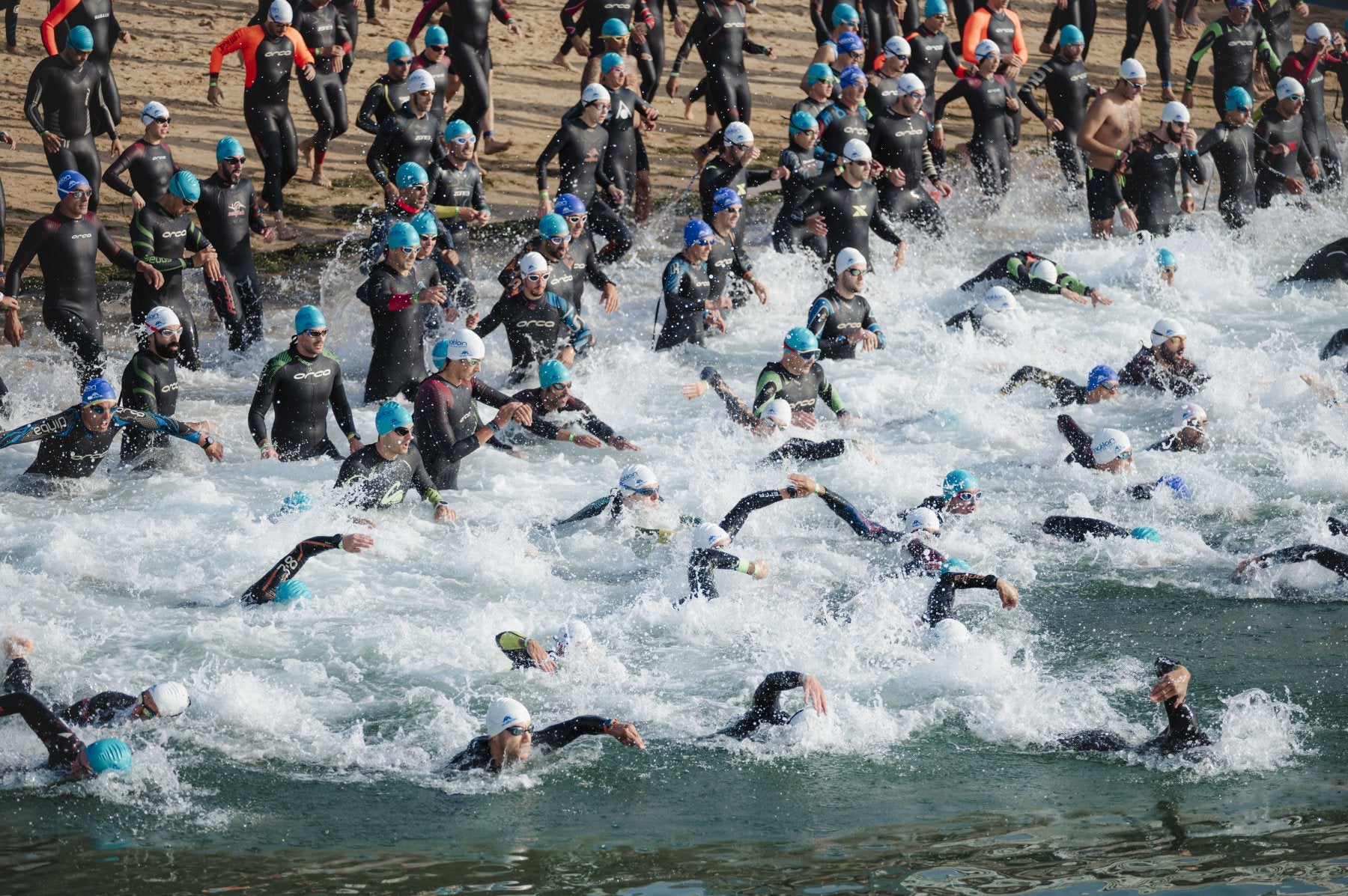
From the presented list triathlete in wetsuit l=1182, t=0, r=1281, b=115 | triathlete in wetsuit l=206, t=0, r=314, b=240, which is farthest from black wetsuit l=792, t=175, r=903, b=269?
triathlete in wetsuit l=1182, t=0, r=1281, b=115

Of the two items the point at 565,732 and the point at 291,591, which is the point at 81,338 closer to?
the point at 291,591

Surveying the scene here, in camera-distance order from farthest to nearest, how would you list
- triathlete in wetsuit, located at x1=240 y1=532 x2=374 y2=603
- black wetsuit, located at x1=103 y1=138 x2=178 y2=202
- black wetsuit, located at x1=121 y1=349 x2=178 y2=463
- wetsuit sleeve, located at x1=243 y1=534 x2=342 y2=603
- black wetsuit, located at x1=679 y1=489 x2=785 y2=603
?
black wetsuit, located at x1=103 y1=138 x2=178 y2=202 < black wetsuit, located at x1=121 y1=349 x2=178 y2=463 < black wetsuit, located at x1=679 y1=489 x2=785 y2=603 < wetsuit sleeve, located at x1=243 y1=534 x2=342 y2=603 < triathlete in wetsuit, located at x1=240 y1=532 x2=374 y2=603

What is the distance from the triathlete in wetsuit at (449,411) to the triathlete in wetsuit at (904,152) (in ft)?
19.4

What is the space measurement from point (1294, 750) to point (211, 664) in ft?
20.0

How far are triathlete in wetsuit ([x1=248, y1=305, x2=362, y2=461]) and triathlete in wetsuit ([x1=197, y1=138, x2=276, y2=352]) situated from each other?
2.13 meters

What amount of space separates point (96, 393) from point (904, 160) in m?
8.31

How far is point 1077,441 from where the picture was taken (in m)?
12.8

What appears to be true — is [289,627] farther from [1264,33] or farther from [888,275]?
[1264,33]

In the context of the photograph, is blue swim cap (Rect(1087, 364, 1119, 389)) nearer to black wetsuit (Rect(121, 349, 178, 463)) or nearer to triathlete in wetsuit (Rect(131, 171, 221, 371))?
triathlete in wetsuit (Rect(131, 171, 221, 371))

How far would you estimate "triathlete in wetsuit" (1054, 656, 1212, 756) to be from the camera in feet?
28.5

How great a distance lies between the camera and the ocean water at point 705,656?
8.06 m

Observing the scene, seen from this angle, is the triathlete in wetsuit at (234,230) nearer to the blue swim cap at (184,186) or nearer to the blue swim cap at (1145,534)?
the blue swim cap at (184,186)

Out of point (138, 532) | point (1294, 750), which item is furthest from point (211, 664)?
point (1294, 750)

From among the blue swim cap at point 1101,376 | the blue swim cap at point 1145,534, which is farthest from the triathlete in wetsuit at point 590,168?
the blue swim cap at point 1145,534
